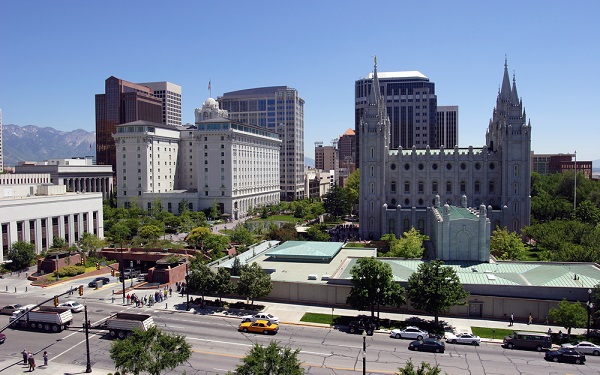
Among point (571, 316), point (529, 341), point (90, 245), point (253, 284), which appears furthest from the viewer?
point (90, 245)

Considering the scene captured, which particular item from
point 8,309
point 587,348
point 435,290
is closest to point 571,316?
point 587,348

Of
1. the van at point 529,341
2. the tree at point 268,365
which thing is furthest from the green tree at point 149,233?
the tree at point 268,365

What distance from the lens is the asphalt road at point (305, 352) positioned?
35812mm

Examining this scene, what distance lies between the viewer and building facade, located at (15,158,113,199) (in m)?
143

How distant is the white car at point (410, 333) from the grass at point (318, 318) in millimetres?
6807

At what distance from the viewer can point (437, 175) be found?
4055 inches

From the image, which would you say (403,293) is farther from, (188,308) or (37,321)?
(37,321)

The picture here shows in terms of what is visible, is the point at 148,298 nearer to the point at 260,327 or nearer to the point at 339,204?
the point at 260,327

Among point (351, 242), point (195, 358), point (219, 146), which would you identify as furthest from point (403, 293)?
point (219, 146)

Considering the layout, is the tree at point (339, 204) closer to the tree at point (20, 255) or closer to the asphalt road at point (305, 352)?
the tree at point (20, 255)

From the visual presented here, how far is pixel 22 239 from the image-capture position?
81.0m

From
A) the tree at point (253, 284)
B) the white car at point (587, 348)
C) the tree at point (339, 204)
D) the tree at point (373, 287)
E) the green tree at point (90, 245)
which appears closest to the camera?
the white car at point (587, 348)

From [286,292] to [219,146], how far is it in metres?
91.1

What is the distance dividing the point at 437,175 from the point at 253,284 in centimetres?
6330
